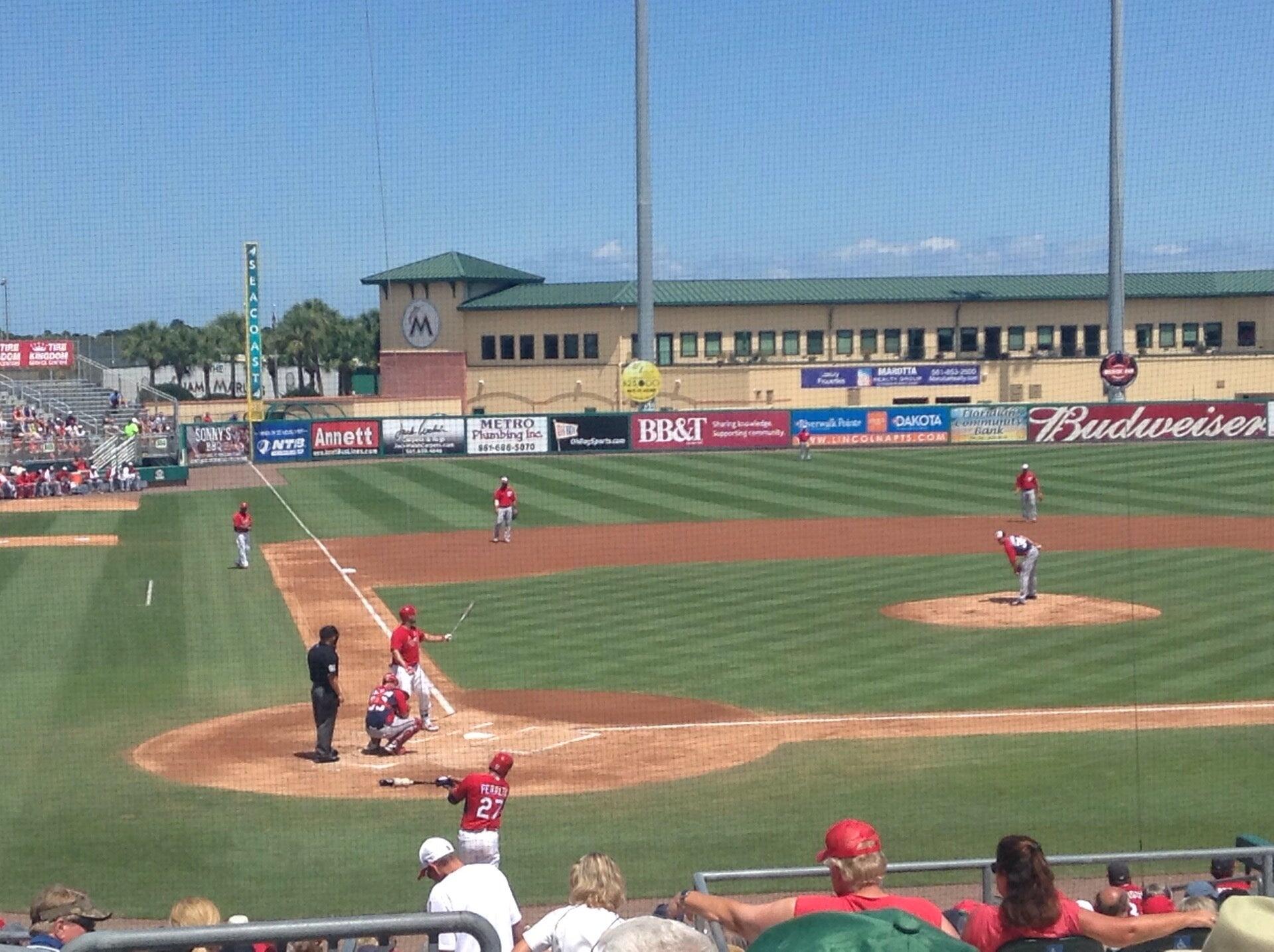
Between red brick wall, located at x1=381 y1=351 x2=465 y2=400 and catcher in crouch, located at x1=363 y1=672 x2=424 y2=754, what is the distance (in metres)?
39.7

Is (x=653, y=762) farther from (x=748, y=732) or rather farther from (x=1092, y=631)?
(x=1092, y=631)

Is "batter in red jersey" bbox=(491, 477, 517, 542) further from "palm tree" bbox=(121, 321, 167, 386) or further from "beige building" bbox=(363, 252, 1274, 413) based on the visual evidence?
"palm tree" bbox=(121, 321, 167, 386)

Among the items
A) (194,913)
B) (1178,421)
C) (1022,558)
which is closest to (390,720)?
(194,913)

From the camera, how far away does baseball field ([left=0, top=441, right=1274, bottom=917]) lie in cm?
1197

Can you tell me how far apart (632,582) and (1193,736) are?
1166 centimetres

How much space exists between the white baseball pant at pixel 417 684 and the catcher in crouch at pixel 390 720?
0.22 m

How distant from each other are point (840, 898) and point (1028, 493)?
26.9 meters

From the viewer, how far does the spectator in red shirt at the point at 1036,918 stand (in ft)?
15.4

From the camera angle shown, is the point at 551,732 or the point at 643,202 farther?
the point at 643,202

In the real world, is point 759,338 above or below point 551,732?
above

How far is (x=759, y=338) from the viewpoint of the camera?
182 feet

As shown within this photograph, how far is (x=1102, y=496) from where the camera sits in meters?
36.8

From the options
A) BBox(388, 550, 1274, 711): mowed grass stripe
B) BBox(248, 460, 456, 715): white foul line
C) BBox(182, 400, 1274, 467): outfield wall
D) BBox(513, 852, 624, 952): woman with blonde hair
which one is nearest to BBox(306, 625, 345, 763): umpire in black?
BBox(248, 460, 456, 715): white foul line

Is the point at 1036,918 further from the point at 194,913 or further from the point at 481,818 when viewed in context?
the point at 481,818
